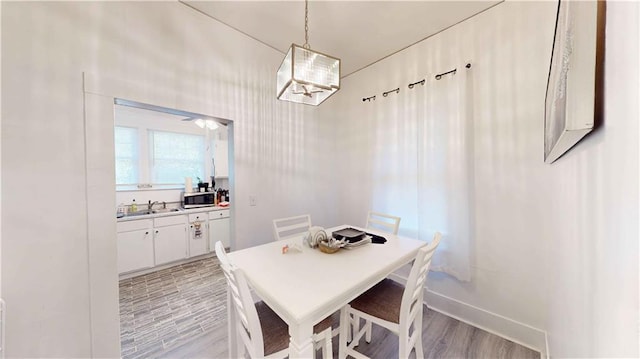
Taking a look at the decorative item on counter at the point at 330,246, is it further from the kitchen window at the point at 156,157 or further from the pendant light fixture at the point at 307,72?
the kitchen window at the point at 156,157

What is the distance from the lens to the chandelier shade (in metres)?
1.25

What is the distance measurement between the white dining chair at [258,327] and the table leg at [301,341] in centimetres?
13

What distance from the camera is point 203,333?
6.11 ft

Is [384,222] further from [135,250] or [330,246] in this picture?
[135,250]

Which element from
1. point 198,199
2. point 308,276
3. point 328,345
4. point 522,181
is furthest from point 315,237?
point 198,199

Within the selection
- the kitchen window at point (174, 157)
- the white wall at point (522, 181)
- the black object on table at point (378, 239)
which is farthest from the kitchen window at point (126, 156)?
the black object on table at point (378, 239)

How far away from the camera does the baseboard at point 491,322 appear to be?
1.62 metres

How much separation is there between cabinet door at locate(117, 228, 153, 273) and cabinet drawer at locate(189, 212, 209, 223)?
540 mm

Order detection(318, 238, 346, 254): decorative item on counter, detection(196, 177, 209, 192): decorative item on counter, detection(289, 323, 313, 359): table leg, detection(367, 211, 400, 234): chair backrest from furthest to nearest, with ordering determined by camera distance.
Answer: detection(196, 177, 209, 192): decorative item on counter < detection(367, 211, 400, 234): chair backrest < detection(318, 238, 346, 254): decorative item on counter < detection(289, 323, 313, 359): table leg

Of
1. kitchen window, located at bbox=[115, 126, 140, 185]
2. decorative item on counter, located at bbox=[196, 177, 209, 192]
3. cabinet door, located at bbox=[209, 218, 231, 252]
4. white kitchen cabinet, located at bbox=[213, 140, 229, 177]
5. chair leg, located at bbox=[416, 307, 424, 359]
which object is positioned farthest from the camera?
white kitchen cabinet, located at bbox=[213, 140, 229, 177]

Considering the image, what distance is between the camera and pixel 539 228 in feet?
5.27

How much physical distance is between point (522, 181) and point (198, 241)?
13.4 ft

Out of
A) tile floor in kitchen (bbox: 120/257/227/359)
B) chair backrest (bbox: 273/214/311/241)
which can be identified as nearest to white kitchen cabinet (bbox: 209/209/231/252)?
tile floor in kitchen (bbox: 120/257/227/359)

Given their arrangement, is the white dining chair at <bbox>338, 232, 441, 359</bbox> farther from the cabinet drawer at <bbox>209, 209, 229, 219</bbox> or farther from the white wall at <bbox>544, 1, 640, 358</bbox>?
the cabinet drawer at <bbox>209, 209, 229, 219</bbox>
